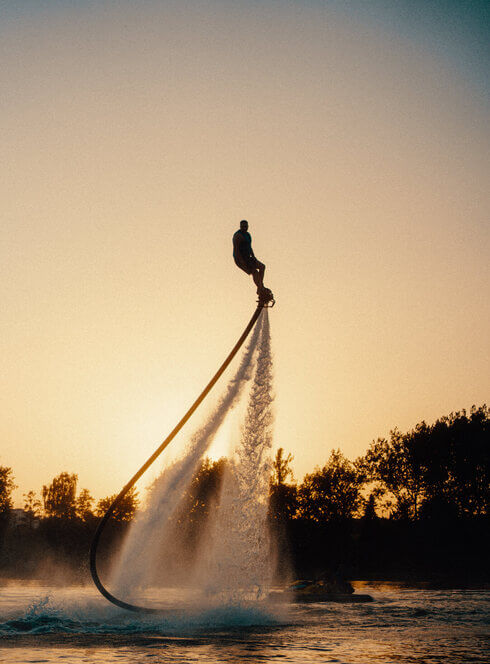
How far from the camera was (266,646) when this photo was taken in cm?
1853

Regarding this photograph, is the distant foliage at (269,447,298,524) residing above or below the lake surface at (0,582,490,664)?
above

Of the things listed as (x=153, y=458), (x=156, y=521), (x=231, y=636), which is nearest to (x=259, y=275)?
(x=153, y=458)

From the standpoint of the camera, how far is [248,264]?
22.1 meters

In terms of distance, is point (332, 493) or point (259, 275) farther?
point (332, 493)

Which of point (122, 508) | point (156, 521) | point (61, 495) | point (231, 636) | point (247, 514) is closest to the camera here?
point (231, 636)

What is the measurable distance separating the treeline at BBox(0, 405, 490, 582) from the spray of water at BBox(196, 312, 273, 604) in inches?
2602

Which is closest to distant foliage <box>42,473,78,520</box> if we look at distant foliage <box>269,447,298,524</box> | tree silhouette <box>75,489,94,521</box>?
tree silhouette <box>75,489,94,521</box>

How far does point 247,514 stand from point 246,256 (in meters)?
9.27

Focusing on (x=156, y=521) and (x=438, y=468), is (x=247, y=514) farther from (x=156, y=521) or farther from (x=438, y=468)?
(x=438, y=468)

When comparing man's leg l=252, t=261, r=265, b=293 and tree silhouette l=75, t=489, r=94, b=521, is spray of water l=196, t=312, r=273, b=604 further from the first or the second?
tree silhouette l=75, t=489, r=94, b=521

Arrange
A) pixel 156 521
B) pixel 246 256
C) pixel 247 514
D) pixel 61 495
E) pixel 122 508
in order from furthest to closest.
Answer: pixel 61 495, pixel 122 508, pixel 247 514, pixel 156 521, pixel 246 256

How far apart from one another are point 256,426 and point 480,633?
1068 centimetres

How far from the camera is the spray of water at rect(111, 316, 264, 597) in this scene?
2267cm

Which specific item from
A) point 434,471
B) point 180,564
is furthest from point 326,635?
point 434,471
